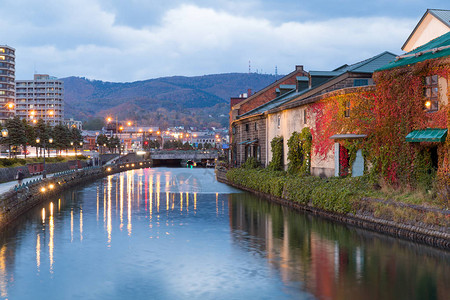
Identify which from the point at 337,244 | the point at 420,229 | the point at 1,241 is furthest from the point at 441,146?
the point at 1,241

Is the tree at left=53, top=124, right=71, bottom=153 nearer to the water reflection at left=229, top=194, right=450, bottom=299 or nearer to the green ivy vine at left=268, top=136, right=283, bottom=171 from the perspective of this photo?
the green ivy vine at left=268, top=136, right=283, bottom=171

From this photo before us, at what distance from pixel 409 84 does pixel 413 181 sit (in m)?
5.68

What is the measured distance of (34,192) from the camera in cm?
4559

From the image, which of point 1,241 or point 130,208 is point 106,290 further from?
point 130,208

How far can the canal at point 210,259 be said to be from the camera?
1877 cm

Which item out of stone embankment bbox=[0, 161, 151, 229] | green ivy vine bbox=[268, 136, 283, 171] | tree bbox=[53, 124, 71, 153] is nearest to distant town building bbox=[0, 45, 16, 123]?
tree bbox=[53, 124, 71, 153]

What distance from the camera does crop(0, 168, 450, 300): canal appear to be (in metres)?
18.8

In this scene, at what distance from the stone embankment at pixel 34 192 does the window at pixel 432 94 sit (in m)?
26.3

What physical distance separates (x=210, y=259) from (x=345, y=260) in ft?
20.3

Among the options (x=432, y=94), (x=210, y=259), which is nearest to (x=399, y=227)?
(x=432, y=94)

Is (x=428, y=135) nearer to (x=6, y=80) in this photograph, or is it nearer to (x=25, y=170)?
(x=25, y=170)

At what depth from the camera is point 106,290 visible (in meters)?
18.9

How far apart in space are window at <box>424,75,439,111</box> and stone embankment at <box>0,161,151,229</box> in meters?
26.3

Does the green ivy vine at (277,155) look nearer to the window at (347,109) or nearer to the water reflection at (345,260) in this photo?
the window at (347,109)
